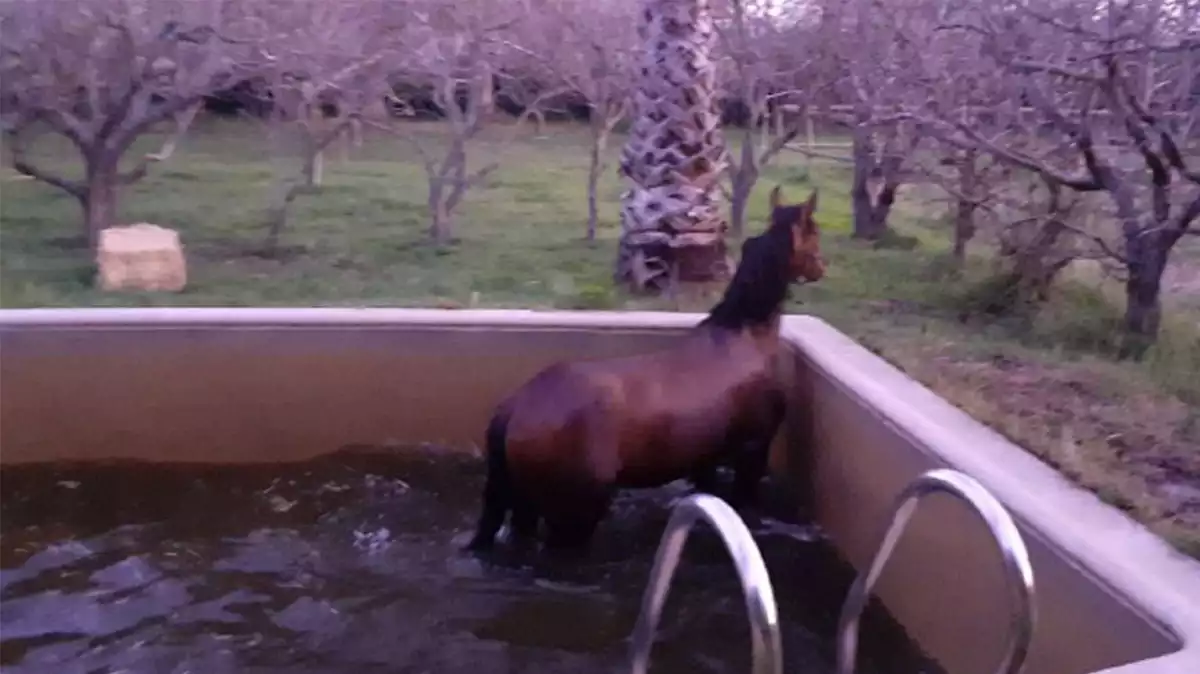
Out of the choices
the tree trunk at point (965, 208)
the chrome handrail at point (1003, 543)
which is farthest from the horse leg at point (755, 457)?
the tree trunk at point (965, 208)

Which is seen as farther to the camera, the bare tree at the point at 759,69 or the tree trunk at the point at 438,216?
the tree trunk at the point at 438,216

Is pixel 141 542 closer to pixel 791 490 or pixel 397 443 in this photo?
pixel 397 443

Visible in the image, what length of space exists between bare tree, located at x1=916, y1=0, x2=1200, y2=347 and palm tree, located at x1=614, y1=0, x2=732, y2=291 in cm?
145

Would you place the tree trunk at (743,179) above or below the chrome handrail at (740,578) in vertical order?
above

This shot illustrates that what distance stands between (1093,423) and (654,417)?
1.56 m

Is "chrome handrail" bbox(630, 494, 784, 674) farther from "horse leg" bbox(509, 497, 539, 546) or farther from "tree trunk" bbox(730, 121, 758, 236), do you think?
"tree trunk" bbox(730, 121, 758, 236)

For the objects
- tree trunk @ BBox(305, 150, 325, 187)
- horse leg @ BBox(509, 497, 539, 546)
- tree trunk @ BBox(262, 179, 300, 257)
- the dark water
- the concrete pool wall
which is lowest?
the dark water

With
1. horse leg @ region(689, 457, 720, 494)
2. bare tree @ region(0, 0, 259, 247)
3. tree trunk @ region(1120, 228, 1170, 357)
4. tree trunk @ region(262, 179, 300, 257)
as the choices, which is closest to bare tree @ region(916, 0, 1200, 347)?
tree trunk @ region(1120, 228, 1170, 357)

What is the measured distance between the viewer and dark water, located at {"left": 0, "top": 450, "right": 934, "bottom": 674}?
3861 mm

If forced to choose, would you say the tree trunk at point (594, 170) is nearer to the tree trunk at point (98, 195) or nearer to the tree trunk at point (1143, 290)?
the tree trunk at point (98, 195)

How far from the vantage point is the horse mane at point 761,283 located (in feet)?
16.2

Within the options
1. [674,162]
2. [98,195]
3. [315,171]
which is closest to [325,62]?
[98,195]

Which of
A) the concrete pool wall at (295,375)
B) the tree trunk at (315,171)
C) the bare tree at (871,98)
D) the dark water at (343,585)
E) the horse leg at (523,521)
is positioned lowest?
the dark water at (343,585)

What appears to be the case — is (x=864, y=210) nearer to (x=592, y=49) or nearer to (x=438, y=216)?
(x=592, y=49)
